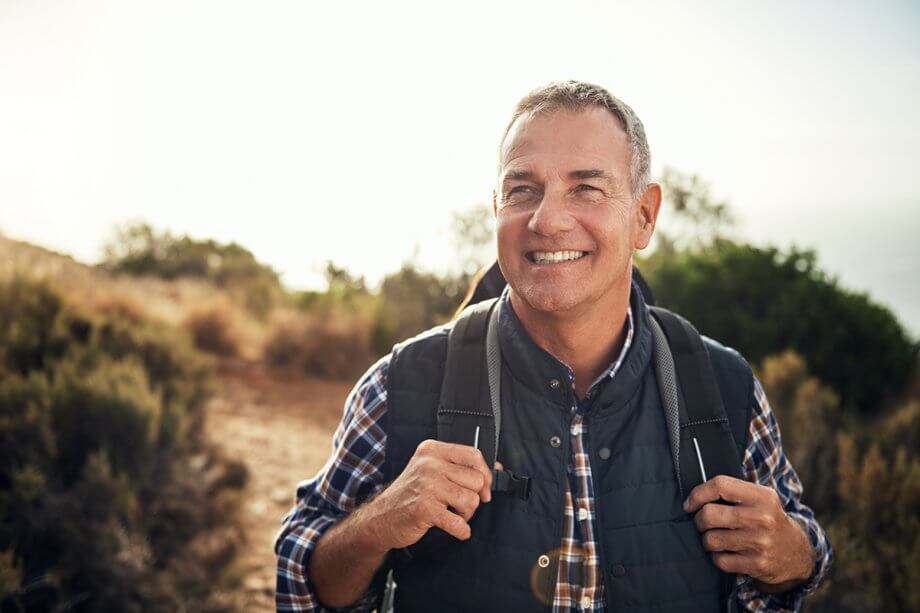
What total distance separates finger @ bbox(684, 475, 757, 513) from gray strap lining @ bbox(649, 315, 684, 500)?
8 cm

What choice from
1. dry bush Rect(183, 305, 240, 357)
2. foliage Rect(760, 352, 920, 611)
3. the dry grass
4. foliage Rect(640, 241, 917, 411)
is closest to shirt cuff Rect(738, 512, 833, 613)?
foliage Rect(760, 352, 920, 611)

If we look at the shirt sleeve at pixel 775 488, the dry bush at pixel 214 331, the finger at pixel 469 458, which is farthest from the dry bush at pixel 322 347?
the finger at pixel 469 458

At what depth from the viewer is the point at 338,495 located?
6.55 feet

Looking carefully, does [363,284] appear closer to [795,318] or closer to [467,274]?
[467,274]

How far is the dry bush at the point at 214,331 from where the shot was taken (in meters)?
12.0

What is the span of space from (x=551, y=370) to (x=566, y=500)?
15.3 inches

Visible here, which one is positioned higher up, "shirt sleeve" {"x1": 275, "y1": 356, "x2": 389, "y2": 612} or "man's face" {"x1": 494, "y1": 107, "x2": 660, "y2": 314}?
"man's face" {"x1": 494, "y1": 107, "x2": 660, "y2": 314}

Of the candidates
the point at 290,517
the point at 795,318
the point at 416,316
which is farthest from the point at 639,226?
the point at 416,316

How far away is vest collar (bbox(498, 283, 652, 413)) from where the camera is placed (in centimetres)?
193

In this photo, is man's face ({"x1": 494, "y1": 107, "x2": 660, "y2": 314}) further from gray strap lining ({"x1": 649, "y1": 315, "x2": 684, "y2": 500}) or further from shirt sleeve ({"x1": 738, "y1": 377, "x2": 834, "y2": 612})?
Answer: shirt sleeve ({"x1": 738, "y1": 377, "x2": 834, "y2": 612})

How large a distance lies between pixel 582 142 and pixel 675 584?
4.36ft

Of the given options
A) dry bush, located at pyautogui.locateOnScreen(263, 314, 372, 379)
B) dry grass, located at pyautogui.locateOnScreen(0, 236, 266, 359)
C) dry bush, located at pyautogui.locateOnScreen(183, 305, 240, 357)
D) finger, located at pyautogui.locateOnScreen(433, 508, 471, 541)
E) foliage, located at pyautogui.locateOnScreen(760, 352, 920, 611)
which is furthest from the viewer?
dry bush, located at pyautogui.locateOnScreen(183, 305, 240, 357)

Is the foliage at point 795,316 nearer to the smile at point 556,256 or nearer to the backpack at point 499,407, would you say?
the backpack at point 499,407

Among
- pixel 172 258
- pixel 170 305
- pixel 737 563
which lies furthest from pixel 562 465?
pixel 172 258
